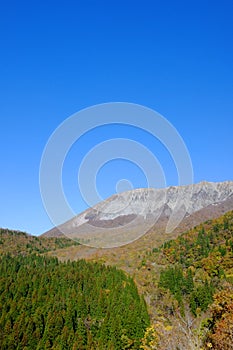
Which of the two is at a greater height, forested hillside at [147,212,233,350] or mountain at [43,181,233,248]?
mountain at [43,181,233,248]

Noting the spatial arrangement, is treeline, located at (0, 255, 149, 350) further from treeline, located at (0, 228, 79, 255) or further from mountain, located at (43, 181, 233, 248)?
treeline, located at (0, 228, 79, 255)

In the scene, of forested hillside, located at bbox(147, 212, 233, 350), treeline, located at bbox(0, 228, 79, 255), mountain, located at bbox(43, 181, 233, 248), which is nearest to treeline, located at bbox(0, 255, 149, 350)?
forested hillside, located at bbox(147, 212, 233, 350)

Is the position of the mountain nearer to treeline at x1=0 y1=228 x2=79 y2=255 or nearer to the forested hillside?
treeline at x1=0 y1=228 x2=79 y2=255

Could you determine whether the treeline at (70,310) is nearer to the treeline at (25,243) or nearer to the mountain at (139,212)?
the mountain at (139,212)

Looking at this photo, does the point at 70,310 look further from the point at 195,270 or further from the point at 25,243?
the point at 25,243

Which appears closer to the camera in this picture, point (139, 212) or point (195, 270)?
point (195, 270)

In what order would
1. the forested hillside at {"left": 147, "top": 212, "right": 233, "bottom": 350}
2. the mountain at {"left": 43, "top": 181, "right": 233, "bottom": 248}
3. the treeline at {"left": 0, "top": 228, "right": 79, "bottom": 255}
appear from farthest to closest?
1. the treeline at {"left": 0, "top": 228, "right": 79, "bottom": 255}
2. the mountain at {"left": 43, "top": 181, "right": 233, "bottom": 248}
3. the forested hillside at {"left": 147, "top": 212, "right": 233, "bottom": 350}

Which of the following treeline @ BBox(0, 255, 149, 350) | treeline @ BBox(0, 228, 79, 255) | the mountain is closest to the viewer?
treeline @ BBox(0, 255, 149, 350)

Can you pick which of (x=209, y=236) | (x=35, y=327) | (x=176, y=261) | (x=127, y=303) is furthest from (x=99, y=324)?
(x=209, y=236)

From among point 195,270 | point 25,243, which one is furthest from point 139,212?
point 25,243

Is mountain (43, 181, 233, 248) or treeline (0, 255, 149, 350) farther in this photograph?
mountain (43, 181, 233, 248)

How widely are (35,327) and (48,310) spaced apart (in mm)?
4780

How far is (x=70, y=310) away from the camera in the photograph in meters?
55.2

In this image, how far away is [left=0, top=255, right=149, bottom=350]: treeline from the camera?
159 feet
